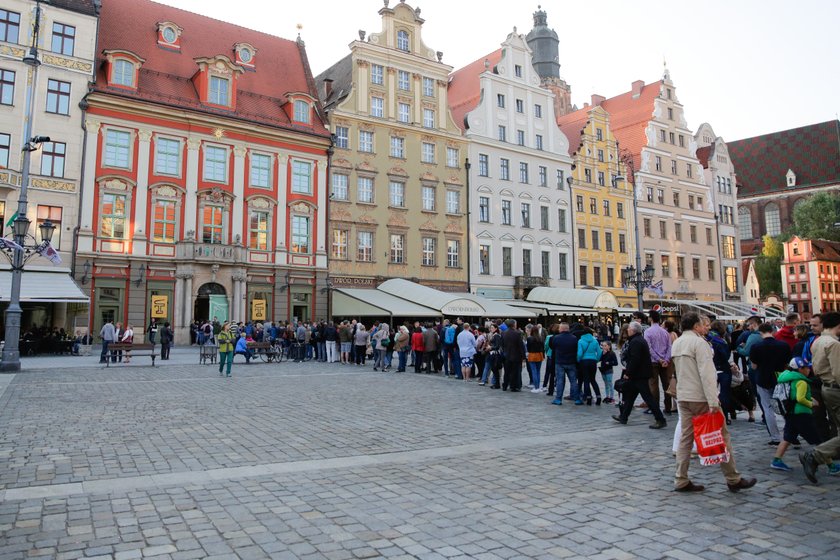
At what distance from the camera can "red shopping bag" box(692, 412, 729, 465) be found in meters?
6.08

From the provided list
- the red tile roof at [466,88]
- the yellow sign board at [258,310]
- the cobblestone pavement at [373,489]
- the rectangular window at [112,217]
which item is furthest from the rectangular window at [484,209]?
the cobblestone pavement at [373,489]

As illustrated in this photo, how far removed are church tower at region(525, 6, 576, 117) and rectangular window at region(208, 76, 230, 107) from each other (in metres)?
66.3

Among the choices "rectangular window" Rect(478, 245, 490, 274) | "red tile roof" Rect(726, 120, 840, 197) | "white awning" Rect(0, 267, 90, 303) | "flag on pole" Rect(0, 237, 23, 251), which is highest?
"red tile roof" Rect(726, 120, 840, 197)

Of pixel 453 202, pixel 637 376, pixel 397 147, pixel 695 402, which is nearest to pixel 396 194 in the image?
pixel 397 147

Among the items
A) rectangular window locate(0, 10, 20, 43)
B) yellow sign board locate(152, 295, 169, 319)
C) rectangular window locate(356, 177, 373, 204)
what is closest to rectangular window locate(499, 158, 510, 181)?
rectangular window locate(356, 177, 373, 204)

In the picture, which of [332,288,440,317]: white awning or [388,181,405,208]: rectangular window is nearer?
[332,288,440,317]: white awning

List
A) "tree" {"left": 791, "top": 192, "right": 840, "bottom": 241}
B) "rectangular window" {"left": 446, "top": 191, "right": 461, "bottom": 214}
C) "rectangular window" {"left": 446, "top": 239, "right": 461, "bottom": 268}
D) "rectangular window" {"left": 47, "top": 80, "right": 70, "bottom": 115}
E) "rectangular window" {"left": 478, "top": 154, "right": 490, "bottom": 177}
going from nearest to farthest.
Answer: "rectangular window" {"left": 47, "top": 80, "right": 70, "bottom": 115}
"rectangular window" {"left": 446, "top": 239, "right": 461, "bottom": 268}
"rectangular window" {"left": 446, "top": 191, "right": 461, "bottom": 214}
"rectangular window" {"left": 478, "top": 154, "right": 490, "bottom": 177}
"tree" {"left": 791, "top": 192, "right": 840, "bottom": 241}

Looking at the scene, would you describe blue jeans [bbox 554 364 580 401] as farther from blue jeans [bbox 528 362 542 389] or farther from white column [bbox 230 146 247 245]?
white column [bbox 230 146 247 245]

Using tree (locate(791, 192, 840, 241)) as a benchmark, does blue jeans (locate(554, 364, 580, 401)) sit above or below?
below

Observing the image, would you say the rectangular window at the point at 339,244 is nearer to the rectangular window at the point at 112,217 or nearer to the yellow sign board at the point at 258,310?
the yellow sign board at the point at 258,310

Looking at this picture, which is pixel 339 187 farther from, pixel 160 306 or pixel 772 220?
pixel 772 220

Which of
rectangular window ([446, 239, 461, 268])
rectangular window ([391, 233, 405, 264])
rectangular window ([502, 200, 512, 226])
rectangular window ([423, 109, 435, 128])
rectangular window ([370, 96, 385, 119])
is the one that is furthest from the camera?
rectangular window ([502, 200, 512, 226])

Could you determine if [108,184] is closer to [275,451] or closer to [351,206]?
[351,206]

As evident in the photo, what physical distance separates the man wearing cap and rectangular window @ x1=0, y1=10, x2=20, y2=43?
1346 inches
